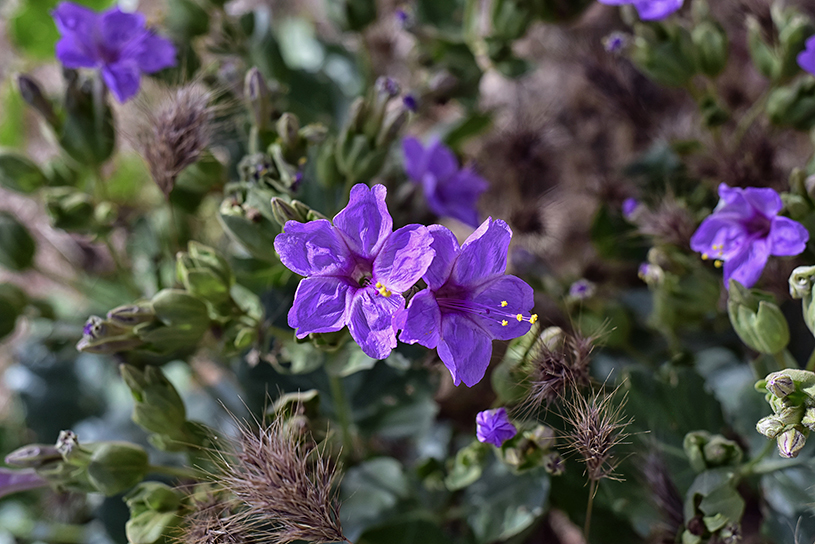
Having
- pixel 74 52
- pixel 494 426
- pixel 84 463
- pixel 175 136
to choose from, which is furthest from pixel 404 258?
pixel 74 52

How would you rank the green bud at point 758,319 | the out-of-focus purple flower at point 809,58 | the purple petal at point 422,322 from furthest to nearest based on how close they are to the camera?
the out-of-focus purple flower at point 809,58
the green bud at point 758,319
the purple petal at point 422,322

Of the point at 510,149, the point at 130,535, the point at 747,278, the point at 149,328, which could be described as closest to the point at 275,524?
the point at 130,535

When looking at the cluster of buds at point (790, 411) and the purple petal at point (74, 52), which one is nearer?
the cluster of buds at point (790, 411)

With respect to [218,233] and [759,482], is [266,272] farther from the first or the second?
[759,482]

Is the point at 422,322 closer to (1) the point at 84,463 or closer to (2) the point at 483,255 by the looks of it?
(2) the point at 483,255

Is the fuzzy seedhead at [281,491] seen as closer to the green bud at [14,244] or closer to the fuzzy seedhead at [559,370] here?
the fuzzy seedhead at [559,370]

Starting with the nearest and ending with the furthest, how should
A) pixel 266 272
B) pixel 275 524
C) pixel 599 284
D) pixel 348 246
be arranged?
pixel 348 246 → pixel 275 524 → pixel 266 272 → pixel 599 284

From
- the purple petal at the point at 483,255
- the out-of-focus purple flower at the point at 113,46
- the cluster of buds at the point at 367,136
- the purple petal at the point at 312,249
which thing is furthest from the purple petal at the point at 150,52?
the purple petal at the point at 483,255
